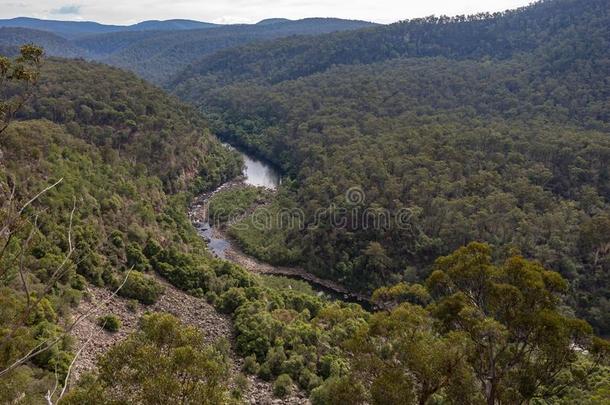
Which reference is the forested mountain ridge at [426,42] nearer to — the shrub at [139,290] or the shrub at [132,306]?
the shrub at [139,290]

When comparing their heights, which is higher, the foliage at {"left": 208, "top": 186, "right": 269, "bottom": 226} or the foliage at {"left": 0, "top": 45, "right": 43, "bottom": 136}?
the foliage at {"left": 0, "top": 45, "right": 43, "bottom": 136}

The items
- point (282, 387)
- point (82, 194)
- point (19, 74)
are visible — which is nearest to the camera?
point (19, 74)

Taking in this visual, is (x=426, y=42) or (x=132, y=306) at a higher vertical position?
(x=426, y=42)

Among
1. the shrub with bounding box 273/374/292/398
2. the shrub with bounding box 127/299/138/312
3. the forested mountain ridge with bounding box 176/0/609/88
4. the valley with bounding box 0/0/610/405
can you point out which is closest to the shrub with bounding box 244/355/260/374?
the valley with bounding box 0/0/610/405

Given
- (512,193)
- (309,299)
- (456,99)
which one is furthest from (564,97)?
(309,299)

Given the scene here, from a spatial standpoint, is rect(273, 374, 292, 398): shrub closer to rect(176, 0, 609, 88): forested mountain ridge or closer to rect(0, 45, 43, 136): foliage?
rect(0, 45, 43, 136): foliage

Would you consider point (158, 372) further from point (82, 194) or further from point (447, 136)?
point (447, 136)

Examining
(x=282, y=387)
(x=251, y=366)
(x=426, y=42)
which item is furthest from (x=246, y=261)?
(x=426, y=42)

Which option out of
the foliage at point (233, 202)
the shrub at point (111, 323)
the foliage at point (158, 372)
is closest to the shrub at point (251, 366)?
the shrub at point (111, 323)
